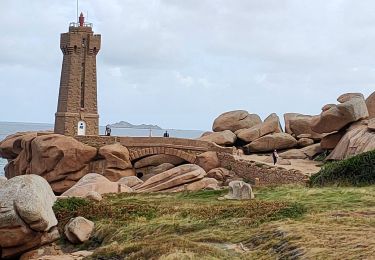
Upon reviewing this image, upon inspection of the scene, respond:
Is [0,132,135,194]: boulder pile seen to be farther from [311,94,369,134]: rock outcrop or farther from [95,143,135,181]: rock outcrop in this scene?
[311,94,369,134]: rock outcrop

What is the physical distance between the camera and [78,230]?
58.4ft

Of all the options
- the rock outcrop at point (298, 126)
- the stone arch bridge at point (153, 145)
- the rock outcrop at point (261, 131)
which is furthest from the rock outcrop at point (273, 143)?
the stone arch bridge at point (153, 145)

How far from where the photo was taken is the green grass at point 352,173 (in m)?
23.1

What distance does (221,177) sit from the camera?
119 feet

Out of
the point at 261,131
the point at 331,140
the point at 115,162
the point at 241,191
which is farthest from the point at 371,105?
the point at 241,191

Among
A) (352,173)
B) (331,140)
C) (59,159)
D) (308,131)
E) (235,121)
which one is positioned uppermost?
(235,121)

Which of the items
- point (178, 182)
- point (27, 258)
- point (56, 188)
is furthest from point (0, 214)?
point (56, 188)

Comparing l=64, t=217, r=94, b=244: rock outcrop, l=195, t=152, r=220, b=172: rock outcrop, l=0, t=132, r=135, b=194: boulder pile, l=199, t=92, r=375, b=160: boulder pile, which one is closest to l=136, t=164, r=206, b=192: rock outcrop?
l=195, t=152, r=220, b=172: rock outcrop

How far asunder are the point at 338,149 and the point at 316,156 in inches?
173

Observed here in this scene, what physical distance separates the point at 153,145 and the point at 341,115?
14038mm

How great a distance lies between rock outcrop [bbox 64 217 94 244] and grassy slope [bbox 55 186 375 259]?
0.33 meters

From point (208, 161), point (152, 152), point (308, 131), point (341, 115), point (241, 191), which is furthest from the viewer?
point (308, 131)

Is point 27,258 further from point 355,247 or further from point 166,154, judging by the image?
point 166,154

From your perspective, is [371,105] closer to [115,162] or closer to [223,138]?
[223,138]
